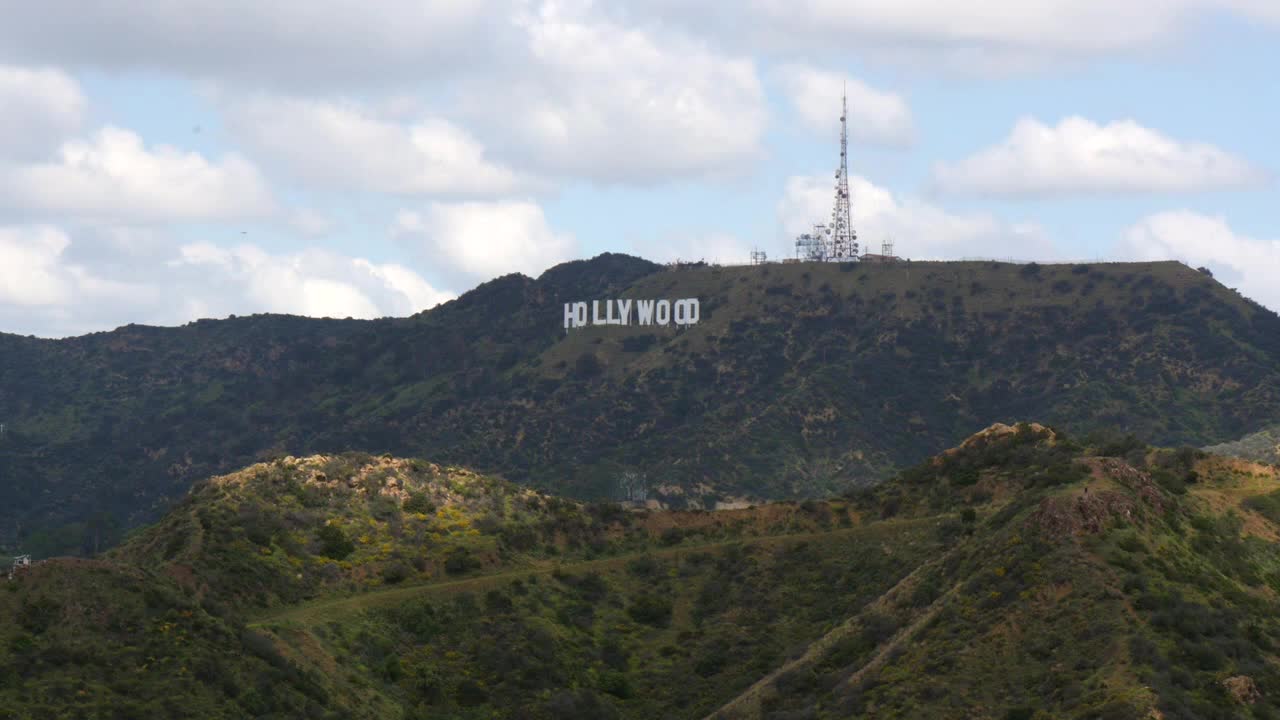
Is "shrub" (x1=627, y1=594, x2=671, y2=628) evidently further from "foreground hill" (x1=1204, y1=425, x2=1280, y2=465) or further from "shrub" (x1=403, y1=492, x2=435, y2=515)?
"foreground hill" (x1=1204, y1=425, x2=1280, y2=465)

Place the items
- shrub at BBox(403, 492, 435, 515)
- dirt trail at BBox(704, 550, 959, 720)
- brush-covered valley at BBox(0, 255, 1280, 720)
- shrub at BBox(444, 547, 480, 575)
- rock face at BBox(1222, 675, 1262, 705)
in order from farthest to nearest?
shrub at BBox(403, 492, 435, 515) → shrub at BBox(444, 547, 480, 575) → dirt trail at BBox(704, 550, 959, 720) → brush-covered valley at BBox(0, 255, 1280, 720) → rock face at BBox(1222, 675, 1262, 705)

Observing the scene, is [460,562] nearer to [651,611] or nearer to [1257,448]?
[651,611]

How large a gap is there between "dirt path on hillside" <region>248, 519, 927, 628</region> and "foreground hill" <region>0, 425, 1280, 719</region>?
304 millimetres

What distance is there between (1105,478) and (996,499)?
2457cm

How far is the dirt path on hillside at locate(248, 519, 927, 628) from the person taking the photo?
88.7m

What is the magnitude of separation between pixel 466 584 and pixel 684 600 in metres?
13.5

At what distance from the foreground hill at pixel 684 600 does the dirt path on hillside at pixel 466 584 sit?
0.30 meters

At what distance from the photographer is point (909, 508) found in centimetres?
11288

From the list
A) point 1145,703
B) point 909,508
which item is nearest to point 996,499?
point 909,508

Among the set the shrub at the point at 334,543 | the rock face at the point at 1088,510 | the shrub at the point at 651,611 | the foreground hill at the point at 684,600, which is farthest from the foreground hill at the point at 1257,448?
the shrub at the point at 334,543

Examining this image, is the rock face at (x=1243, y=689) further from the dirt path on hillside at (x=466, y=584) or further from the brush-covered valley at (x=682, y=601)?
the dirt path on hillside at (x=466, y=584)

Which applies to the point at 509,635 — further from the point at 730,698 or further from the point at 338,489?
the point at 338,489

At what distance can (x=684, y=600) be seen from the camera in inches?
3999

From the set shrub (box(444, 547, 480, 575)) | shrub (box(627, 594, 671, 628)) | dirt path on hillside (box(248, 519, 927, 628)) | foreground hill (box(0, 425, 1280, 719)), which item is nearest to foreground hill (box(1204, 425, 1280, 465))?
foreground hill (box(0, 425, 1280, 719))
